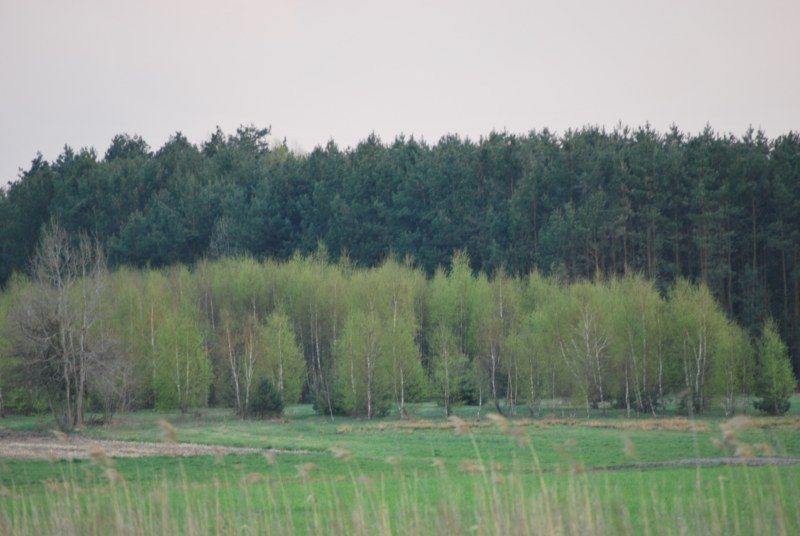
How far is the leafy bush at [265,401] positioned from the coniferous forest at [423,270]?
660 mm

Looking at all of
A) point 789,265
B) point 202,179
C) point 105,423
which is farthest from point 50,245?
point 789,265

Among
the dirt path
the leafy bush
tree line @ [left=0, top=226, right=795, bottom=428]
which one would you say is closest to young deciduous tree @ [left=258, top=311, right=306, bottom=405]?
tree line @ [left=0, top=226, right=795, bottom=428]

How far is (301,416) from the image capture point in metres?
60.8

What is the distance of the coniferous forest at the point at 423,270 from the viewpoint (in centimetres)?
5684

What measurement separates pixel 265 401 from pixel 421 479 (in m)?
35.5

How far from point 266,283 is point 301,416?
49.5 ft

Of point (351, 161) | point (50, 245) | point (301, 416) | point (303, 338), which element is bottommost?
point (301, 416)

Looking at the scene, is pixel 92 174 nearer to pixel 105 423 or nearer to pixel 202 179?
pixel 202 179

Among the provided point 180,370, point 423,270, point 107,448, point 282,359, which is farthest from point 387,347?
point 107,448

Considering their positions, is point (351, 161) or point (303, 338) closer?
point (303, 338)

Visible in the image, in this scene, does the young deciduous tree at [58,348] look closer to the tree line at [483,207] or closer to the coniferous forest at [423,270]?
the coniferous forest at [423,270]

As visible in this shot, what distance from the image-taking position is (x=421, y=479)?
23500mm

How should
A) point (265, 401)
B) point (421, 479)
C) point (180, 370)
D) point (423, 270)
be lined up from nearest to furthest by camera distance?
point (421, 479), point (265, 401), point (180, 370), point (423, 270)

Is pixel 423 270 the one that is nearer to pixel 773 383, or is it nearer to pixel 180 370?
pixel 180 370
